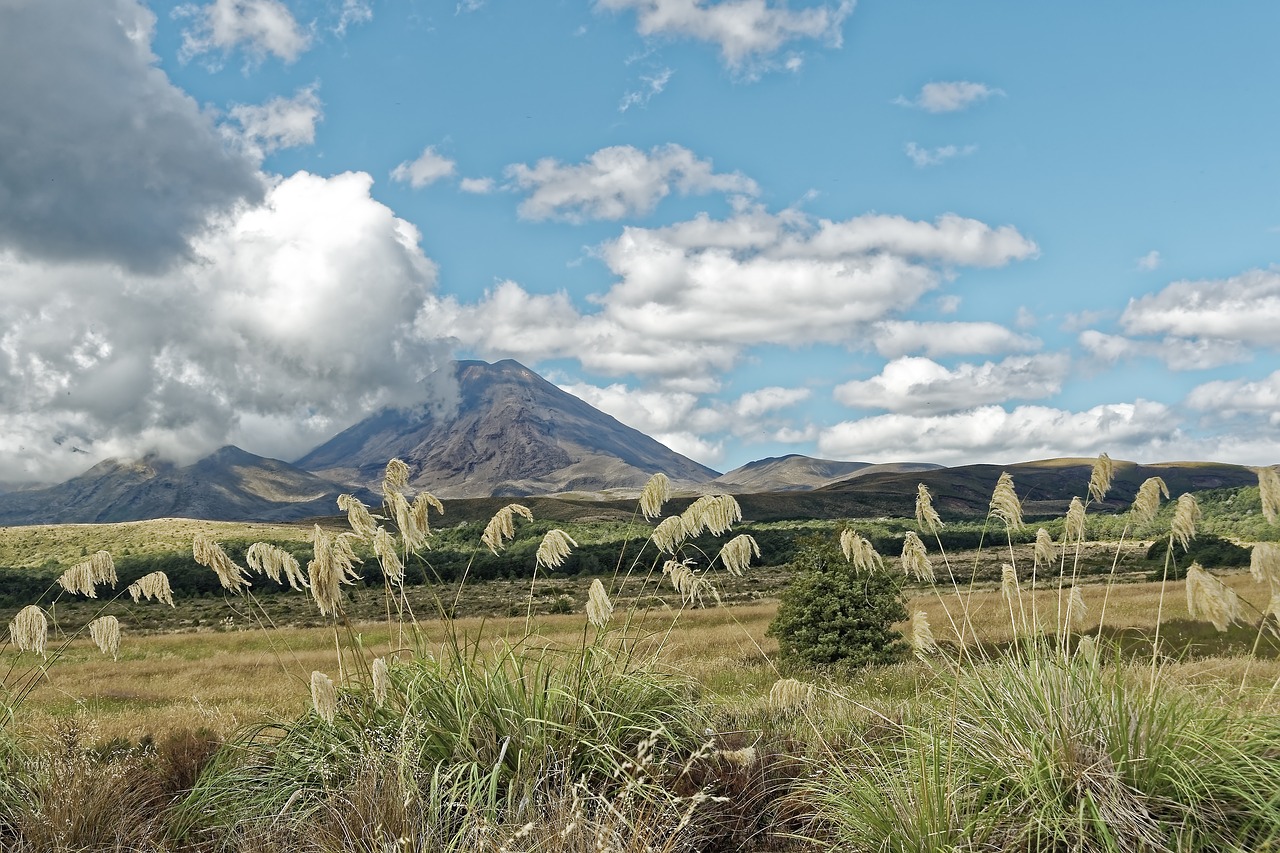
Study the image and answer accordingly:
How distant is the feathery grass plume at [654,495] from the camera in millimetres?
8273

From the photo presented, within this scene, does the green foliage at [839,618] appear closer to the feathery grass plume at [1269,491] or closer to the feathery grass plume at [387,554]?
the feathery grass plume at [1269,491]

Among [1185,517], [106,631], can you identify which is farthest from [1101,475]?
[106,631]

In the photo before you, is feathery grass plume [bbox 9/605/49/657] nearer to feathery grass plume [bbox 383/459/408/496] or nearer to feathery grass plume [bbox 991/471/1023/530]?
feathery grass plume [bbox 383/459/408/496]

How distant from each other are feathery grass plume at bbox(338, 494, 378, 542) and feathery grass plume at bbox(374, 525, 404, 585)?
3.3 inches

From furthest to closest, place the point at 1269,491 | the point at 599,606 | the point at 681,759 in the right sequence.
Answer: the point at 599,606 < the point at 681,759 < the point at 1269,491

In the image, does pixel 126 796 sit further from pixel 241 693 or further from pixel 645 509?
pixel 241 693

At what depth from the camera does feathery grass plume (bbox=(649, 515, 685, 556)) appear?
810cm

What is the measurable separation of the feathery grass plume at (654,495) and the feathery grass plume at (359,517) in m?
2.64

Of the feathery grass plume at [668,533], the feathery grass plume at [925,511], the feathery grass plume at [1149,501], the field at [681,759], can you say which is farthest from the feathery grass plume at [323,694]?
the feathery grass plume at [1149,501]

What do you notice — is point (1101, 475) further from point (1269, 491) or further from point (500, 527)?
point (500, 527)

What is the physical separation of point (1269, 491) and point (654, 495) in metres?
5.07

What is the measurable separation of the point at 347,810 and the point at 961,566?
242ft

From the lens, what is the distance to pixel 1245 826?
5.54m

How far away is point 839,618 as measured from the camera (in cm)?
2294
